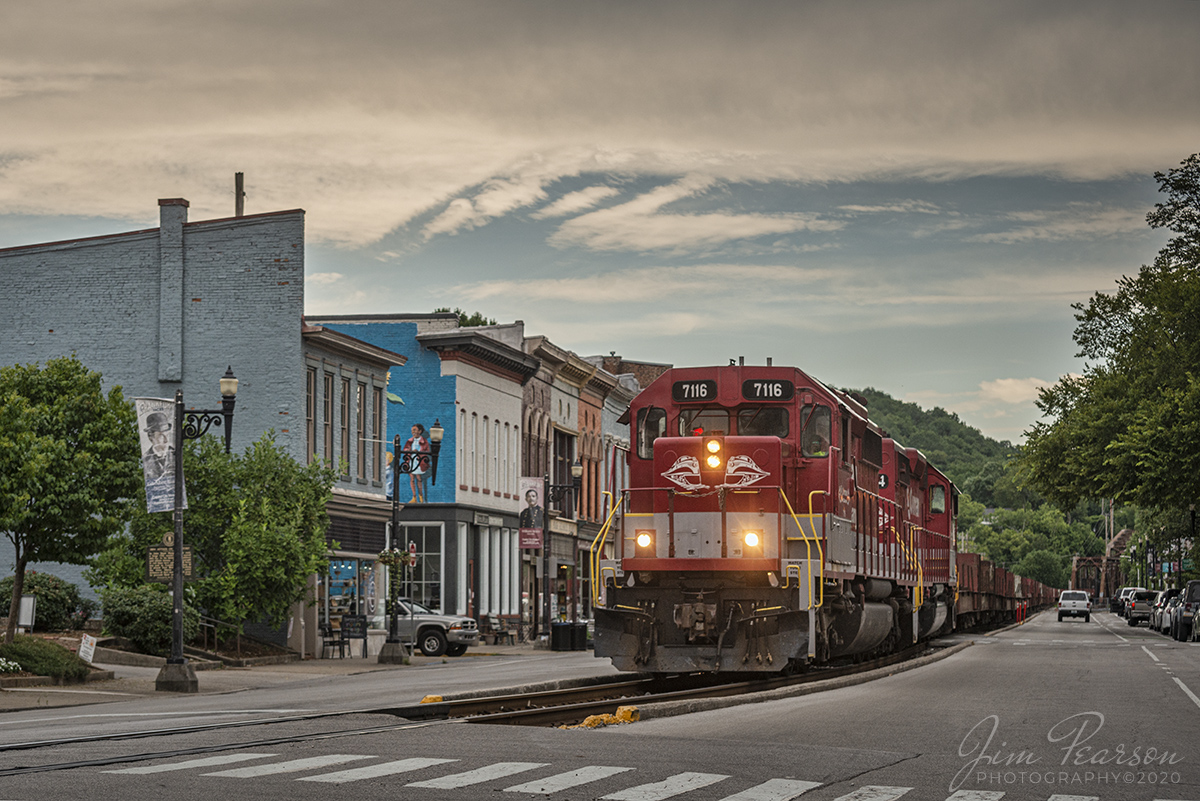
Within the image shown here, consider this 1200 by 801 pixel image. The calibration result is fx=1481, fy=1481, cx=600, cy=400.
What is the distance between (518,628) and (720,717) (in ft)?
128

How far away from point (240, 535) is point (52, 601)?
635 cm

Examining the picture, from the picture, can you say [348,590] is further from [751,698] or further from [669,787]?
[669,787]

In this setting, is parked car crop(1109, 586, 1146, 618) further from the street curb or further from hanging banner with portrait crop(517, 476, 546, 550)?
the street curb

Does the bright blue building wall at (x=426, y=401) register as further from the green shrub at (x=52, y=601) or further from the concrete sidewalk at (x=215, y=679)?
the green shrub at (x=52, y=601)

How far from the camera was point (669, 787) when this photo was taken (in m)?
Answer: 11.8

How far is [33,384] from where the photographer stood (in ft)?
98.8

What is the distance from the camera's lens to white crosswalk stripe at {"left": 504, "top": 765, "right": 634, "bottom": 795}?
11.6m

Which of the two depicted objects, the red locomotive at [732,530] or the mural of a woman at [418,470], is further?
the mural of a woman at [418,470]

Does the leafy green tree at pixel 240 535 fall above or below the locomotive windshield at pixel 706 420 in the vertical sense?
below

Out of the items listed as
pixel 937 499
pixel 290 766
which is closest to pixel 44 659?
pixel 290 766

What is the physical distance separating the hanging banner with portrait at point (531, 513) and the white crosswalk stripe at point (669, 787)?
123ft

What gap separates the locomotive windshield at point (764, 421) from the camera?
23484 millimetres

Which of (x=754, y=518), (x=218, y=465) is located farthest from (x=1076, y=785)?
(x=218, y=465)

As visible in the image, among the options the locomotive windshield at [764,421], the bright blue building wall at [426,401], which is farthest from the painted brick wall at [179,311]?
the locomotive windshield at [764,421]
